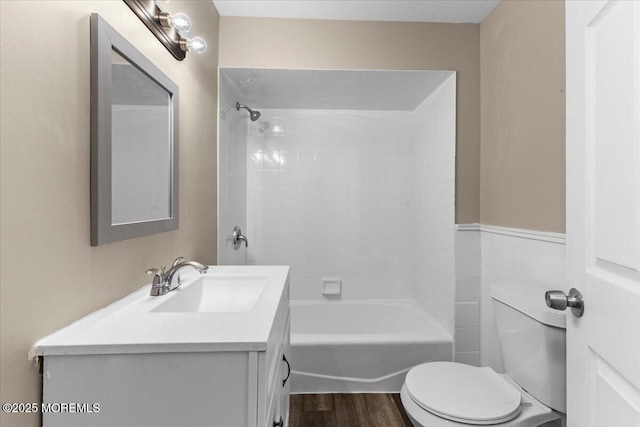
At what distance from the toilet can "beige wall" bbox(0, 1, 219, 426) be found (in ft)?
3.76

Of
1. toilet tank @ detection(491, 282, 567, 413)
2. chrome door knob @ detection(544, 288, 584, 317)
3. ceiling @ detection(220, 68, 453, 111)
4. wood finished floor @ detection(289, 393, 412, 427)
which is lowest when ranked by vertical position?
wood finished floor @ detection(289, 393, 412, 427)

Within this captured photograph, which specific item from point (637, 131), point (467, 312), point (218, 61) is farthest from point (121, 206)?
point (467, 312)

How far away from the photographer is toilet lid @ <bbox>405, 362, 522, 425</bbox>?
4.04 feet

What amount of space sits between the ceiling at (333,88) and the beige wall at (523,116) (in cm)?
36

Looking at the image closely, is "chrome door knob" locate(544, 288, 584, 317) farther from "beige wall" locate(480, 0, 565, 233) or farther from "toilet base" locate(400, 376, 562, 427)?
"beige wall" locate(480, 0, 565, 233)

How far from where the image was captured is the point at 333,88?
2486 mm

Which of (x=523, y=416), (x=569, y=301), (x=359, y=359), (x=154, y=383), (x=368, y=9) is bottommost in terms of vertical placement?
(x=359, y=359)

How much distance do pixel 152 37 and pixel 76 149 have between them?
625mm

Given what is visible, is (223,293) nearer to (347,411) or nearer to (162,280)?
(162,280)

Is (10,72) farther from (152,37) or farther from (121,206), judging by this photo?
(152,37)

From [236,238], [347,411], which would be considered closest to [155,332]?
[347,411]

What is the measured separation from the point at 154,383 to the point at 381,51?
2.15m

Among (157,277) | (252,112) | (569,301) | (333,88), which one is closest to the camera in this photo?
(569,301)

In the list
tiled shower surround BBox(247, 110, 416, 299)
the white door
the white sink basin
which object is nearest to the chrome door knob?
the white door
